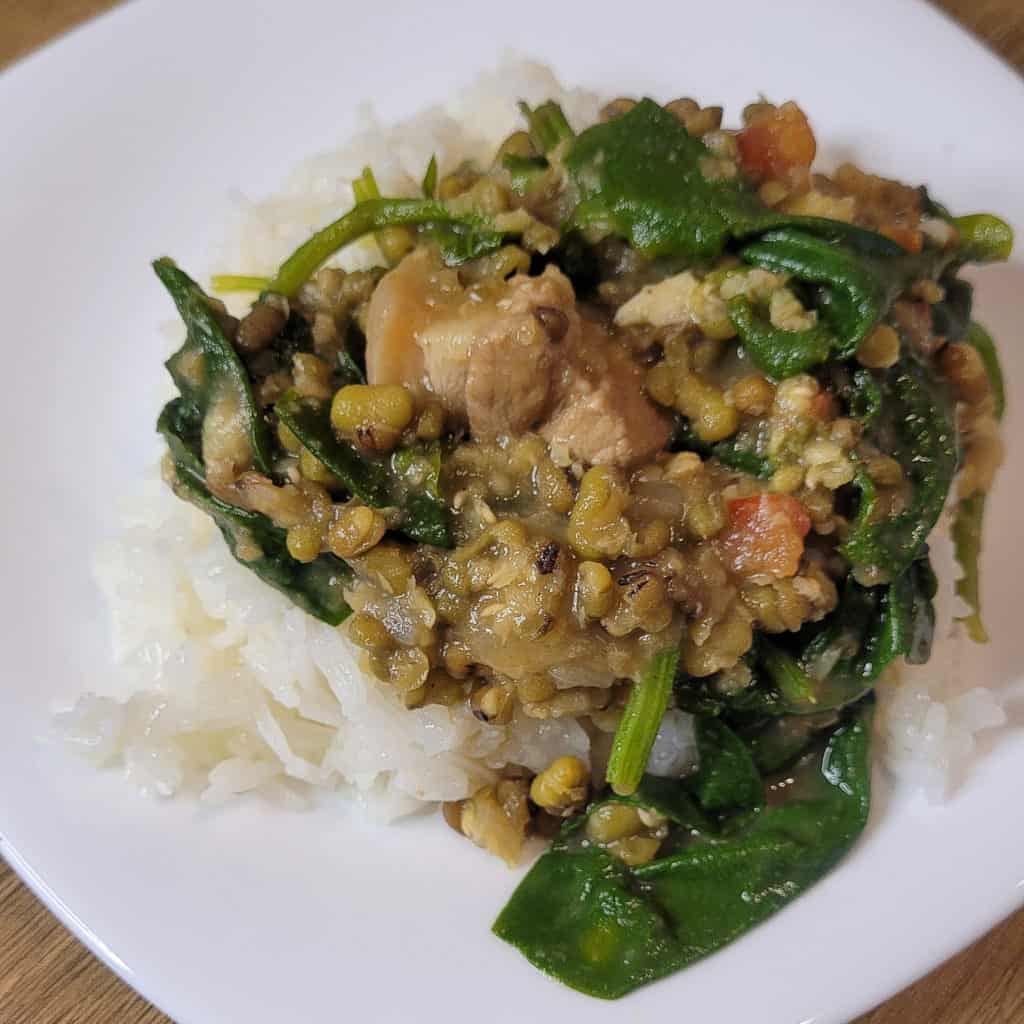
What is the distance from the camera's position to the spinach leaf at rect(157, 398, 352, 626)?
2.92 meters

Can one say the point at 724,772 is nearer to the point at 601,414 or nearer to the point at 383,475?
the point at 601,414

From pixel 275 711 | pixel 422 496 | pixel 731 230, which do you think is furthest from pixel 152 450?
pixel 731 230

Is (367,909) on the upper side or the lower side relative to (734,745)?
lower

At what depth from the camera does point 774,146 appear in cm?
300

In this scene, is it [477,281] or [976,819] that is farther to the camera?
[477,281]

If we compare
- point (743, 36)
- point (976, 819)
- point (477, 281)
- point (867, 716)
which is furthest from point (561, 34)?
point (976, 819)

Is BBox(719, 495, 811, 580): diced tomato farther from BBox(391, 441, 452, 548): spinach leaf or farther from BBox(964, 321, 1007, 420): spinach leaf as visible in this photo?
BBox(964, 321, 1007, 420): spinach leaf

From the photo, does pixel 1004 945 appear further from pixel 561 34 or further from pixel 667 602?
pixel 561 34

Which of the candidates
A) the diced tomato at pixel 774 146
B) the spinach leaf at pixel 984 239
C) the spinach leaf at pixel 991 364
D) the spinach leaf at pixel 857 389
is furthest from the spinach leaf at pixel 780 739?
the diced tomato at pixel 774 146

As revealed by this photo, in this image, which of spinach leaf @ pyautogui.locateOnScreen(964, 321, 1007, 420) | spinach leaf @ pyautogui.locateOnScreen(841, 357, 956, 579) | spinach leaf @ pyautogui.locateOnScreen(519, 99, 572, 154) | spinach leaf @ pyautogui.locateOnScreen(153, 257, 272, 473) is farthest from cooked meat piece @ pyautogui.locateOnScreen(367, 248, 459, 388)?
spinach leaf @ pyautogui.locateOnScreen(964, 321, 1007, 420)

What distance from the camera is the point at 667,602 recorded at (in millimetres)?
2561

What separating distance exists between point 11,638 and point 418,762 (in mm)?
1298

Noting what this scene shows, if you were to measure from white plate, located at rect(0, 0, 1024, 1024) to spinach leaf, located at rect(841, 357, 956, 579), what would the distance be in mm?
629

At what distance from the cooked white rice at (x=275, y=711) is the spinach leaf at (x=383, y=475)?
0.53m
